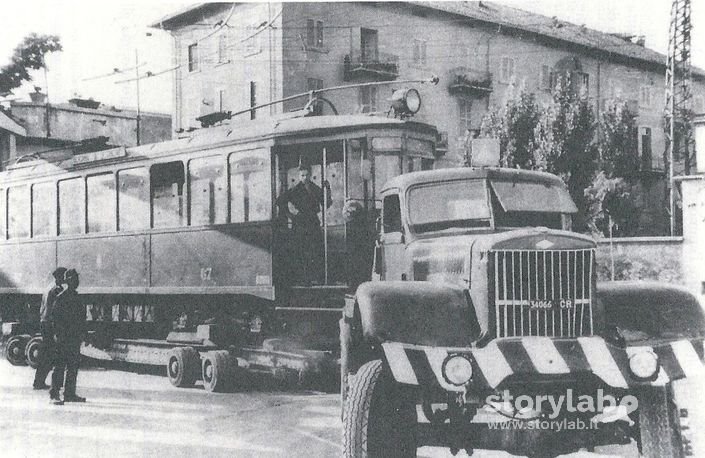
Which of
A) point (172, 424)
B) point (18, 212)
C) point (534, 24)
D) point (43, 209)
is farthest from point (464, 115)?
point (172, 424)

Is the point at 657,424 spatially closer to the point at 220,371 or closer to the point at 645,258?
the point at 220,371

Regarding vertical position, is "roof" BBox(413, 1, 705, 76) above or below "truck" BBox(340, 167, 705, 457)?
above

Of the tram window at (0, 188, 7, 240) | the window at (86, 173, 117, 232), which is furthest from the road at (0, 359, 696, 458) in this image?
the tram window at (0, 188, 7, 240)

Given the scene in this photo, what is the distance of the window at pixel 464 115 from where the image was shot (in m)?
34.1

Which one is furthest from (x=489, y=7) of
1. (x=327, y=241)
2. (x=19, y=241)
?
(x=327, y=241)

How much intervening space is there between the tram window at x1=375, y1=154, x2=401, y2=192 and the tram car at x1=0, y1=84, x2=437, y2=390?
0.6 inches

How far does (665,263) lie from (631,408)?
18.0 meters

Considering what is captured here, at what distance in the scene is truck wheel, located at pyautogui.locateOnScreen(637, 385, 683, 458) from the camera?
5656 millimetres

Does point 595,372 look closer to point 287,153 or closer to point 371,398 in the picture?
point 371,398

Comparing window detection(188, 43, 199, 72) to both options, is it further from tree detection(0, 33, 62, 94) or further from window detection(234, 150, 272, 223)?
window detection(234, 150, 272, 223)

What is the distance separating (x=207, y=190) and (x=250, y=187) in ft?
2.96

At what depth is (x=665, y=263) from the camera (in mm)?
22578

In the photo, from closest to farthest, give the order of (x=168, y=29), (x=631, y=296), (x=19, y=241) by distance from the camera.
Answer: (x=631, y=296) → (x=19, y=241) → (x=168, y=29)

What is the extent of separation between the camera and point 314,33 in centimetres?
2852
